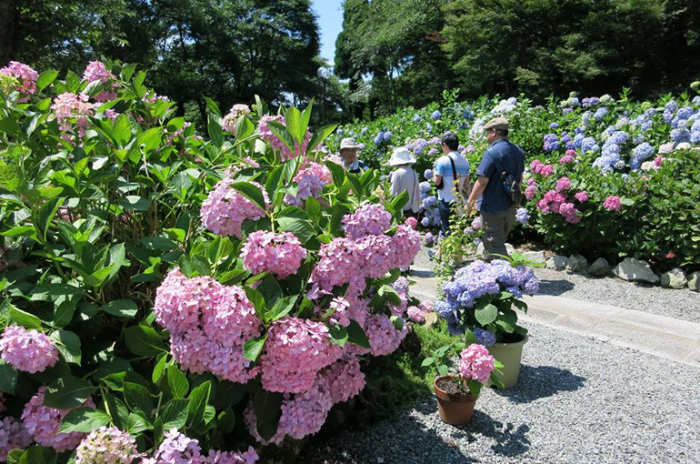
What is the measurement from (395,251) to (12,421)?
124cm

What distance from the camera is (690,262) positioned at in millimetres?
4746

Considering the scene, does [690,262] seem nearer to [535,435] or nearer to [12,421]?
[535,435]

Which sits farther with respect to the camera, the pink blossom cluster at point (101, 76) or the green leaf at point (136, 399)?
the pink blossom cluster at point (101, 76)

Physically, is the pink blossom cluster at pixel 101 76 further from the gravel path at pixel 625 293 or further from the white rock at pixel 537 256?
the white rock at pixel 537 256

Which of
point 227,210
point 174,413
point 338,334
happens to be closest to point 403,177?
point 227,210

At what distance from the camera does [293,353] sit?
47.8 inches

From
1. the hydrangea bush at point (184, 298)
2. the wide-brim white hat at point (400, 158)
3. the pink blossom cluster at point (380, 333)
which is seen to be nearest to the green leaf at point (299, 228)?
the hydrangea bush at point (184, 298)

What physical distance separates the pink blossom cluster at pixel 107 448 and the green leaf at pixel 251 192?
0.69 metres

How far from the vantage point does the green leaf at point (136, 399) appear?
1231mm

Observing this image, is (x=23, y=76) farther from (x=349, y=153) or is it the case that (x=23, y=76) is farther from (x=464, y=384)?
(x=349, y=153)

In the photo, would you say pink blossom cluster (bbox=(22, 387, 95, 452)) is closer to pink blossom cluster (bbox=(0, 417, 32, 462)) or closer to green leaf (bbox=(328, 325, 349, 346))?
pink blossom cluster (bbox=(0, 417, 32, 462))

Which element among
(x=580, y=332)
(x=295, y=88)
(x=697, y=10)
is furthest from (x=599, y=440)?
(x=295, y=88)

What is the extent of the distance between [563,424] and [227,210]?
2.06 meters

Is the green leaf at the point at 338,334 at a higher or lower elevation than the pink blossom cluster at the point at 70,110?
lower
